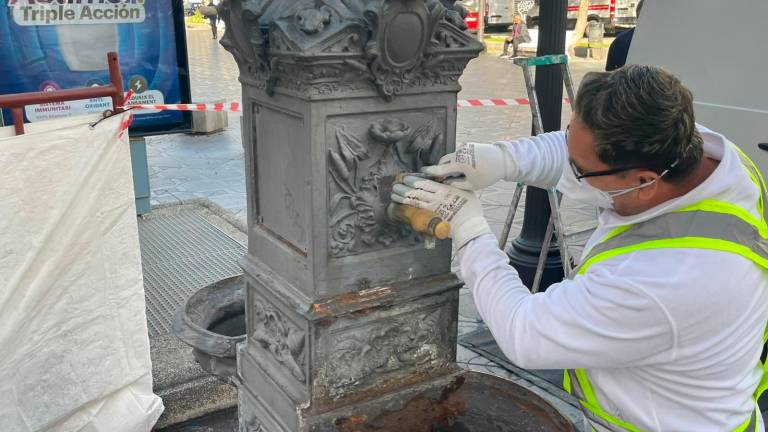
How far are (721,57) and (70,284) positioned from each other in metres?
3.24

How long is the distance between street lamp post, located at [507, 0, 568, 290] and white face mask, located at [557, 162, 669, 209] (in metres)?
2.25

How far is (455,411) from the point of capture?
232cm

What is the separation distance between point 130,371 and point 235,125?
797 centimetres

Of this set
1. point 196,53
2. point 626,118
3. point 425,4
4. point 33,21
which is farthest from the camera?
point 196,53

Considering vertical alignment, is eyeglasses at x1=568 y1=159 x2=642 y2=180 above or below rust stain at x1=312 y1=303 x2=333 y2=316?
above

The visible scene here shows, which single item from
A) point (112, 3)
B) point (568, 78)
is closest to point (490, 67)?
point (112, 3)

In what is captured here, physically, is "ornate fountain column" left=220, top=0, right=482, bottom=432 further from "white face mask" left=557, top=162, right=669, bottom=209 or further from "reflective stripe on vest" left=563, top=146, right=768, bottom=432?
"reflective stripe on vest" left=563, top=146, right=768, bottom=432

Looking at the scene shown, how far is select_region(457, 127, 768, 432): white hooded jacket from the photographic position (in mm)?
1594

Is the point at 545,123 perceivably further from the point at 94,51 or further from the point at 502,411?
the point at 94,51

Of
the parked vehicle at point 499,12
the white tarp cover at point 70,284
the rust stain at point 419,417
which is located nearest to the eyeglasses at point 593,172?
the rust stain at point 419,417

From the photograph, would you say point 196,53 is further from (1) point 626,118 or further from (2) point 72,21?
(1) point 626,118

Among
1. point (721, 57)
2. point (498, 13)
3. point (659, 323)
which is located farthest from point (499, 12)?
point (659, 323)

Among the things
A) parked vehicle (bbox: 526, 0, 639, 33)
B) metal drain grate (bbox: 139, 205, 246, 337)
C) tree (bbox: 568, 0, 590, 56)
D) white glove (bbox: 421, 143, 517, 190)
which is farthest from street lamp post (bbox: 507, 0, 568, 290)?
parked vehicle (bbox: 526, 0, 639, 33)

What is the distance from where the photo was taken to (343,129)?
2.00 metres
